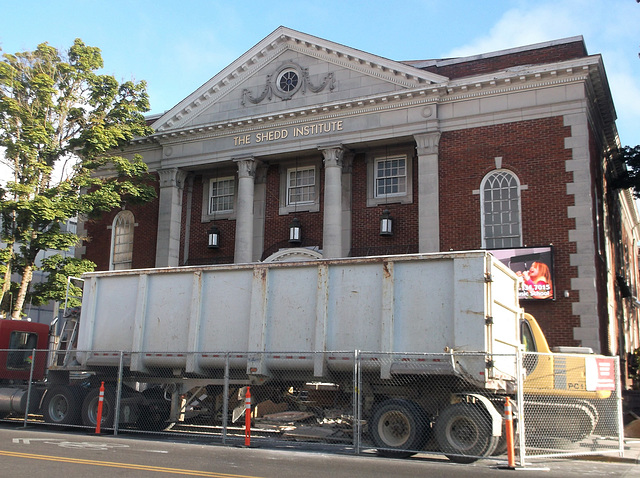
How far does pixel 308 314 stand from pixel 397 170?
13.1 meters

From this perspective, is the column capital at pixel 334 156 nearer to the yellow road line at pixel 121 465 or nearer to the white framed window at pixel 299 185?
the white framed window at pixel 299 185

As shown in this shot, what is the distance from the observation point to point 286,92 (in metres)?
26.6

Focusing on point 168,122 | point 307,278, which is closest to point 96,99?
point 168,122

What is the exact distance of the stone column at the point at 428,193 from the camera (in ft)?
75.9

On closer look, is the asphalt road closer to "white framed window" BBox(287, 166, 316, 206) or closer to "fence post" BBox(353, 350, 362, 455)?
"fence post" BBox(353, 350, 362, 455)

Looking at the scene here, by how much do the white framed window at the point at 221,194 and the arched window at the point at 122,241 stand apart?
3984 mm

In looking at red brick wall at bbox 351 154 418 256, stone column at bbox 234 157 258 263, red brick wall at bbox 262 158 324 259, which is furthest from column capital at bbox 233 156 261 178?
red brick wall at bbox 351 154 418 256

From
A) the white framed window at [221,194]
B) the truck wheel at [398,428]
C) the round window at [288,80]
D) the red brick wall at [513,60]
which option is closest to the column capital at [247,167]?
the white framed window at [221,194]

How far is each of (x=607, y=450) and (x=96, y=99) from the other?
2089cm

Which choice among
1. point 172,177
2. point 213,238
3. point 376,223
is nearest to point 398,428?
point 376,223

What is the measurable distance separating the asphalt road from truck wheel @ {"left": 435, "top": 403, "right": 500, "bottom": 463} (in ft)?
0.93

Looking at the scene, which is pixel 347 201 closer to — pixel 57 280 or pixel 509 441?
pixel 57 280

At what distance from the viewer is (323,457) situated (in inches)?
449

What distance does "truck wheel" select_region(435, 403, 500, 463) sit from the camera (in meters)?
11.1
